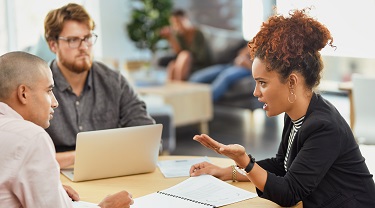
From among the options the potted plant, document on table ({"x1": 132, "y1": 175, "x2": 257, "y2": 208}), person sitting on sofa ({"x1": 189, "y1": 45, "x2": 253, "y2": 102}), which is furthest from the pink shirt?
the potted plant

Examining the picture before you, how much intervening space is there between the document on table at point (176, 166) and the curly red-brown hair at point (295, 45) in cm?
65

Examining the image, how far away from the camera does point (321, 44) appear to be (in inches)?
89.0

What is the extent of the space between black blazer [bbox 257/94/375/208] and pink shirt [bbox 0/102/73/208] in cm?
74

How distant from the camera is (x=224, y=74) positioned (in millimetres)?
7395

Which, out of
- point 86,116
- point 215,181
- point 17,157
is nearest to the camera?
point 17,157

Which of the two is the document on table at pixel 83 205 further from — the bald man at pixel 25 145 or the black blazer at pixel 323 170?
the black blazer at pixel 323 170

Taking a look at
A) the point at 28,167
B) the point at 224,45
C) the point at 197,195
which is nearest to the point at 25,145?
the point at 28,167

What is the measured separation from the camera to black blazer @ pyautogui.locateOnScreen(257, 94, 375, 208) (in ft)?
7.17

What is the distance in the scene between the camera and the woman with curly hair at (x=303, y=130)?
2.19 meters

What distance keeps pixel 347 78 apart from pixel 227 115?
153cm

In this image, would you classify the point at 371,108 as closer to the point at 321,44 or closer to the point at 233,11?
the point at 321,44

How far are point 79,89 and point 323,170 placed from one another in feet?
4.64

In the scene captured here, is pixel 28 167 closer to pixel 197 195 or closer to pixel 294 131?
pixel 197 195

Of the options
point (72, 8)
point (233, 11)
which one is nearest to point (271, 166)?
point (72, 8)
